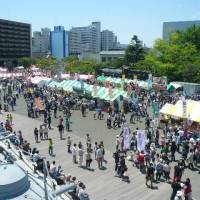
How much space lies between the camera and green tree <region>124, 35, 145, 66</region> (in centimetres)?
7888

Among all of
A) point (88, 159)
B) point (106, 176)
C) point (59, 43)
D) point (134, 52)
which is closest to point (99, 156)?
point (88, 159)

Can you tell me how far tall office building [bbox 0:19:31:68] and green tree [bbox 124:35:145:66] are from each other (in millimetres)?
51769

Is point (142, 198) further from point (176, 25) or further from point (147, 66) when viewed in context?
point (176, 25)

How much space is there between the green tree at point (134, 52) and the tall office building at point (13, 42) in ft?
170

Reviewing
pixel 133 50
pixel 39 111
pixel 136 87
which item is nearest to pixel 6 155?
pixel 39 111

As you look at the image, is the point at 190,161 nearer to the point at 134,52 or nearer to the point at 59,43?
the point at 134,52

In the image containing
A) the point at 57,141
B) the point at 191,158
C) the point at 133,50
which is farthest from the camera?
the point at 133,50

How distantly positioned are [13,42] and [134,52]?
61.1 metres

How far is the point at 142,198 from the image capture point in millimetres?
15555

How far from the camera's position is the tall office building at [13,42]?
4785 inches

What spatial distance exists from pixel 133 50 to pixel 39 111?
4971 centimetres

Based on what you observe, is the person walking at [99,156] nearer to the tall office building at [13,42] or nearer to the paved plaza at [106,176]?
the paved plaza at [106,176]

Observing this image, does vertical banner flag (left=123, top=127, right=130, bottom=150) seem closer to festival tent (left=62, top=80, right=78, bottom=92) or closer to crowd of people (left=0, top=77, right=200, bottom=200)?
crowd of people (left=0, top=77, right=200, bottom=200)

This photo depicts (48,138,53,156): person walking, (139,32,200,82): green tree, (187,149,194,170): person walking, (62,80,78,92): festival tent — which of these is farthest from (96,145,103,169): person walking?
(139,32,200,82): green tree
